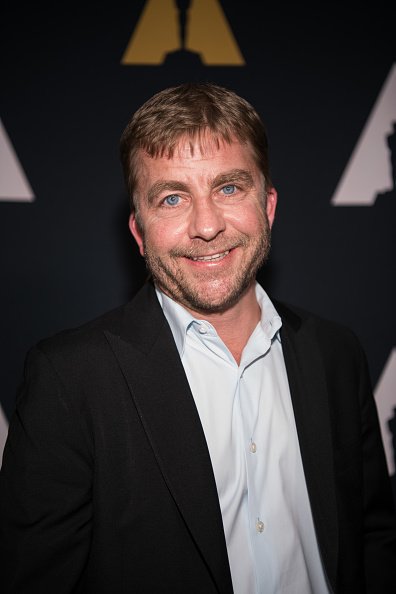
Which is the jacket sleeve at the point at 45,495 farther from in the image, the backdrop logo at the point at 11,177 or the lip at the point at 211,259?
the backdrop logo at the point at 11,177

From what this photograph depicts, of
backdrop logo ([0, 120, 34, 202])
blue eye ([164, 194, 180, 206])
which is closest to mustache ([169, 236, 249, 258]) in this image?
blue eye ([164, 194, 180, 206])

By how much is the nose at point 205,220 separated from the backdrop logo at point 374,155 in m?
0.87

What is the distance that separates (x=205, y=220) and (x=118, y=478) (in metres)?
0.64

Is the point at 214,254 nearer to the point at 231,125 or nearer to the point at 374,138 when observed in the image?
the point at 231,125

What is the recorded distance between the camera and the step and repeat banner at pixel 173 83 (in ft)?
5.87

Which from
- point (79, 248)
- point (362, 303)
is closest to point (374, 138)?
point (362, 303)

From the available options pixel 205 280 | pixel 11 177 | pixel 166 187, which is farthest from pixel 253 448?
pixel 11 177

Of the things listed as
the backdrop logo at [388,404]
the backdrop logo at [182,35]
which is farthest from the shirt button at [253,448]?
the backdrop logo at [182,35]

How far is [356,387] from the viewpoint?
1484 millimetres

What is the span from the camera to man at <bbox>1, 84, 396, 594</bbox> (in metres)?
1.14

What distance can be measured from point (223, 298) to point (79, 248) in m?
0.73

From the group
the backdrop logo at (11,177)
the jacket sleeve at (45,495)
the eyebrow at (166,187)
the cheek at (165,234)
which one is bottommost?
the jacket sleeve at (45,495)

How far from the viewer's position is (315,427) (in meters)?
1.33

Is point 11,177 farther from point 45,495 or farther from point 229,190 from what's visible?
point 45,495
